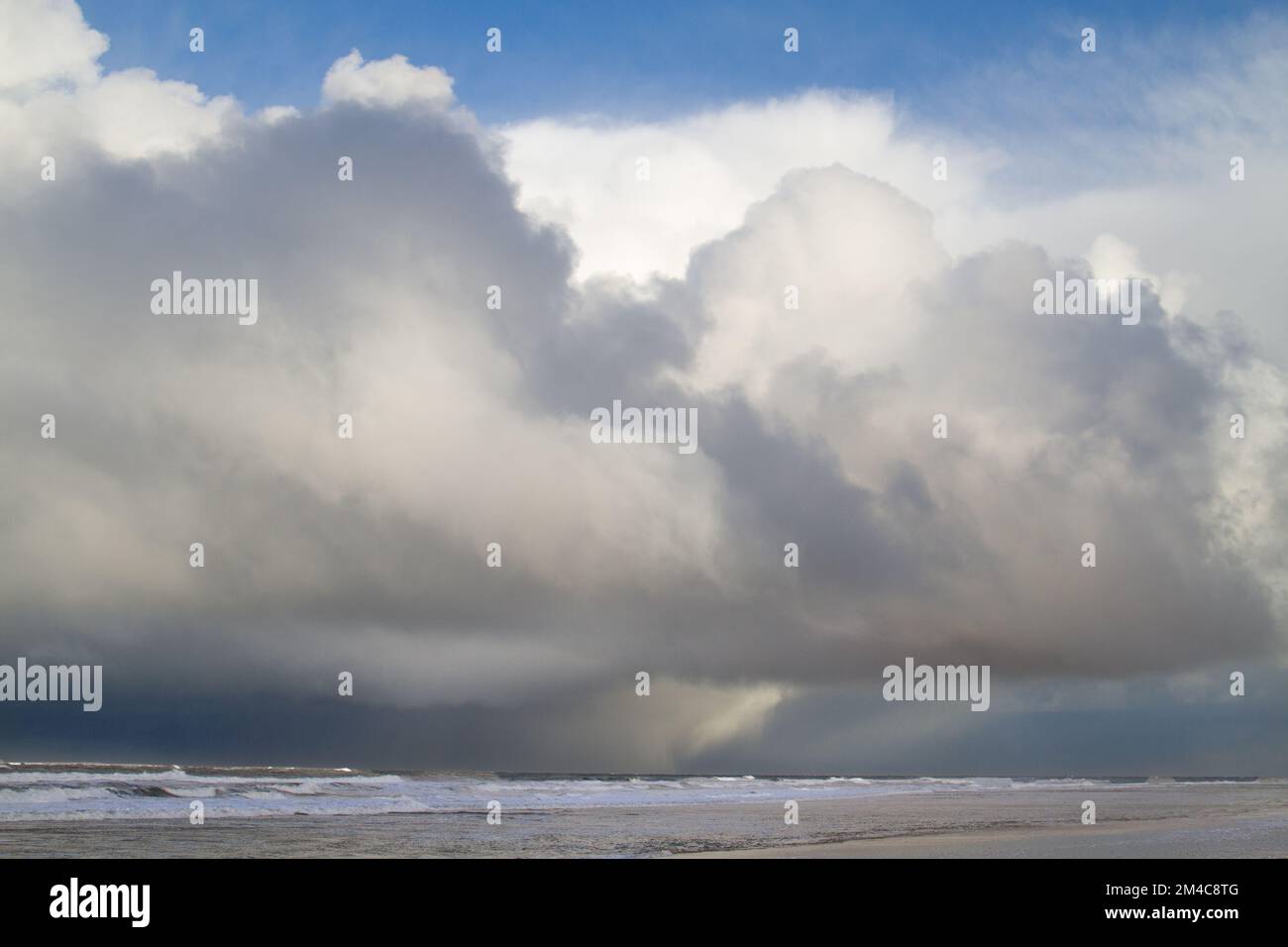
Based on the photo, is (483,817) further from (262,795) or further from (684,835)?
(262,795)

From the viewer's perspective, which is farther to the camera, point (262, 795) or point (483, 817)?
point (262, 795)

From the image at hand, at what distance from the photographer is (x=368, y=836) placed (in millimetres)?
30125

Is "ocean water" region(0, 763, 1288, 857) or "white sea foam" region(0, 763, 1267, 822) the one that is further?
"white sea foam" region(0, 763, 1267, 822)

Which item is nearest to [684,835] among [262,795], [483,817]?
[483,817]

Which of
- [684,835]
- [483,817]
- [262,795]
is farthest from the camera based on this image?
[262,795]

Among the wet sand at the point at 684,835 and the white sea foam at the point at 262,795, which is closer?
the wet sand at the point at 684,835

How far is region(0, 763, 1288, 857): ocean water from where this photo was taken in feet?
89.6

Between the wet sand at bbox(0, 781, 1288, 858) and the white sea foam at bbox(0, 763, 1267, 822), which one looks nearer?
the wet sand at bbox(0, 781, 1288, 858)

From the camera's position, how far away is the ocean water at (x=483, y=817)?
89.6ft

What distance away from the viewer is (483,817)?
126 ft
